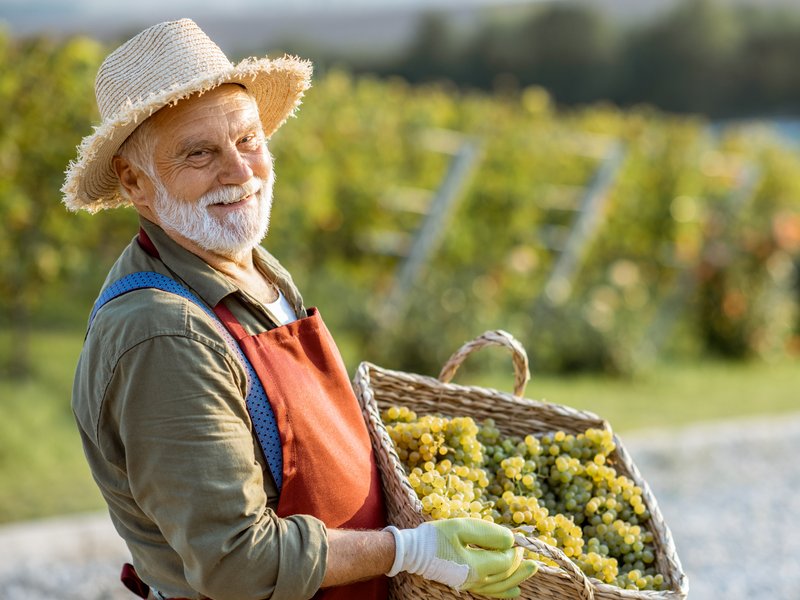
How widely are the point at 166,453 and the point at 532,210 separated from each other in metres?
6.25

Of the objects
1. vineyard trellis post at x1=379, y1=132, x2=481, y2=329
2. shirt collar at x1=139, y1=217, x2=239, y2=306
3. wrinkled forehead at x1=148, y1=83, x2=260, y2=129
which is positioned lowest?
shirt collar at x1=139, y1=217, x2=239, y2=306

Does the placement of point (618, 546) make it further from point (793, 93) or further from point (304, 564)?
point (793, 93)

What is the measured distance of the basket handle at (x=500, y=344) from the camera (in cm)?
227

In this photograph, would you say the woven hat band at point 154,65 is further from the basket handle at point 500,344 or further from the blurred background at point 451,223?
the blurred background at point 451,223

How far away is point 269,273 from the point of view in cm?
209

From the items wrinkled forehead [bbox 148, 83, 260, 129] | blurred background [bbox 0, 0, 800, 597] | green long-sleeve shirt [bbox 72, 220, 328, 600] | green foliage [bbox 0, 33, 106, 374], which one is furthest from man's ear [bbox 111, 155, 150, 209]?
green foliage [bbox 0, 33, 106, 374]

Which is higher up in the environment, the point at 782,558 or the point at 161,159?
the point at 161,159

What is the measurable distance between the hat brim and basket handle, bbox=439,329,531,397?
0.61 meters

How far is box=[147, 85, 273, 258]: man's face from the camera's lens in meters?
1.85

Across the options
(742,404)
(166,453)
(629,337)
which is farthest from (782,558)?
(166,453)

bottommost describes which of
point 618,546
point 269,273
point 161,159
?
point 618,546

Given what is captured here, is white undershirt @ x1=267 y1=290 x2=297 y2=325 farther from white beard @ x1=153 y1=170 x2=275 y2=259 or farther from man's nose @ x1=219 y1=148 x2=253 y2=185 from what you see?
man's nose @ x1=219 y1=148 x2=253 y2=185

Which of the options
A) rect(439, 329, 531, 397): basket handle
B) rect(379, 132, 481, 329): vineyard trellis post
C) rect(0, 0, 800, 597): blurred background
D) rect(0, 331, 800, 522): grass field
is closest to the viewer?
rect(439, 329, 531, 397): basket handle

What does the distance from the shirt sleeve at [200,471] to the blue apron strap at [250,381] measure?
0.06m
